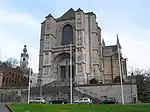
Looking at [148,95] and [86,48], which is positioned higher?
[86,48]

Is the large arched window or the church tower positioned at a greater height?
the large arched window

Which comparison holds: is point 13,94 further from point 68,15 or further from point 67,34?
point 68,15

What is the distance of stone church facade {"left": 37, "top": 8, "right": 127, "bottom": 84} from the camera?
55.9m

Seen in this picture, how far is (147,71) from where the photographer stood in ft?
214

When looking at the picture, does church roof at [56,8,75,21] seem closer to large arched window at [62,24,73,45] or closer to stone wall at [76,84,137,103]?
large arched window at [62,24,73,45]

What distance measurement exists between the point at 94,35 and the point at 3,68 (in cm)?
3174

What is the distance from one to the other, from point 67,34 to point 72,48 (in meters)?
6.72

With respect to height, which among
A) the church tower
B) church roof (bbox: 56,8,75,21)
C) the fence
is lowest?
the fence

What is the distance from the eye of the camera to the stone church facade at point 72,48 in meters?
55.9

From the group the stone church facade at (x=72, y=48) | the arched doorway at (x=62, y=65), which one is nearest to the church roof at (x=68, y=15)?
the stone church facade at (x=72, y=48)

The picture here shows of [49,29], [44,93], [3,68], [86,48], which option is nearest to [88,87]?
[44,93]

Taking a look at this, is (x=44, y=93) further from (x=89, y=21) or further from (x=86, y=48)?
(x=89, y=21)

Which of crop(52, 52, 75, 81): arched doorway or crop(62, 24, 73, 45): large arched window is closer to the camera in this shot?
crop(52, 52, 75, 81): arched doorway

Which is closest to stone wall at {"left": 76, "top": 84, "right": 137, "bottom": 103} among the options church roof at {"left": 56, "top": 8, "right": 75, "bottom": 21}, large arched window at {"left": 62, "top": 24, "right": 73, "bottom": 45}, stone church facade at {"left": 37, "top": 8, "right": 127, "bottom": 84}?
stone church facade at {"left": 37, "top": 8, "right": 127, "bottom": 84}
